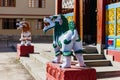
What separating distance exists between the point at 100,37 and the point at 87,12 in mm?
2876

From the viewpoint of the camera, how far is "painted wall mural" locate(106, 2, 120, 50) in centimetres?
1032

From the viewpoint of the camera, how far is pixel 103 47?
11.3m

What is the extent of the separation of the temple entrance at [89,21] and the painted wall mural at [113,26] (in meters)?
2.71

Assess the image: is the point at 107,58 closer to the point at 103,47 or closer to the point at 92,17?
the point at 103,47

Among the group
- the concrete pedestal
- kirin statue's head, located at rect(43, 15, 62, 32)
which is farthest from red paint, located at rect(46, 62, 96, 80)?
the concrete pedestal

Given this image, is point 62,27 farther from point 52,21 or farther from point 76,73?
point 76,73

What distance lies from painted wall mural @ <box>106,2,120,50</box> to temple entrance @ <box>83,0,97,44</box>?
2.71 m

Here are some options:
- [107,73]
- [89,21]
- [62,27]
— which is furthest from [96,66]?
[89,21]

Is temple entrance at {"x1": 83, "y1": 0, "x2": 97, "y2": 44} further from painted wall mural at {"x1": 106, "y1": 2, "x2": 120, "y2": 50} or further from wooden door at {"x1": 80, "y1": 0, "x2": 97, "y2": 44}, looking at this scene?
painted wall mural at {"x1": 106, "y1": 2, "x2": 120, "y2": 50}

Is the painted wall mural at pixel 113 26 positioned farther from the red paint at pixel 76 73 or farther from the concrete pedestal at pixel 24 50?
the concrete pedestal at pixel 24 50

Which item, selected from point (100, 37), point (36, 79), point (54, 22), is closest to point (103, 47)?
point (100, 37)

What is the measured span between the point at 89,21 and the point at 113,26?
331 cm

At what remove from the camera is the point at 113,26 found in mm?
10609

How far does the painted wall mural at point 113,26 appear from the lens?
10.3m
